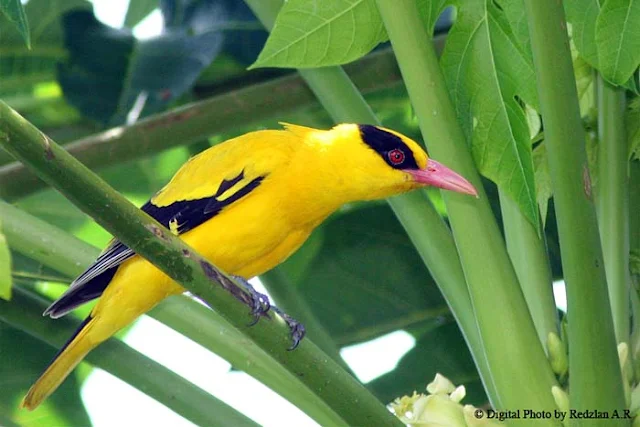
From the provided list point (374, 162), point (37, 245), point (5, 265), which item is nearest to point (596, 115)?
point (374, 162)

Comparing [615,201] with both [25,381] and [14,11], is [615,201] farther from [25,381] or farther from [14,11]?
[25,381]

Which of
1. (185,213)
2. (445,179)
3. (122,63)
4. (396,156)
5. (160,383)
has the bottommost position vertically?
(160,383)

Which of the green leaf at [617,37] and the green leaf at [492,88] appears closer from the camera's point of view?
the green leaf at [617,37]

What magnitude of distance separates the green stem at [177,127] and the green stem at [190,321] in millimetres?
489

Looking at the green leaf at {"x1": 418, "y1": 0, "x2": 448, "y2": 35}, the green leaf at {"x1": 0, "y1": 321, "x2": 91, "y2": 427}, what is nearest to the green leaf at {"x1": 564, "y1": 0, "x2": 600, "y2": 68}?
the green leaf at {"x1": 418, "y1": 0, "x2": 448, "y2": 35}

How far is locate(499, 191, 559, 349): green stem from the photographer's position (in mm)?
Answer: 2395

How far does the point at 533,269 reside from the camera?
2.44 meters

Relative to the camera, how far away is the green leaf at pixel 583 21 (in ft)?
7.78

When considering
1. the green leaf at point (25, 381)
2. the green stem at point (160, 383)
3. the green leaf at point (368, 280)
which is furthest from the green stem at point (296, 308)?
the green leaf at point (25, 381)

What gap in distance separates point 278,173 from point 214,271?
3.46ft

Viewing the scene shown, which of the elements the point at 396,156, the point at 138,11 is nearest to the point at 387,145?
the point at 396,156

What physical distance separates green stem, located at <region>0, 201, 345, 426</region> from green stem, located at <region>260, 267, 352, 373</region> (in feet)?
0.80

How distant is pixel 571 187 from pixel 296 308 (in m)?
1.15

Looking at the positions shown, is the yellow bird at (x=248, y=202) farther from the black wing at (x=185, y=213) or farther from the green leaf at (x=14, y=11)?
the green leaf at (x=14, y=11)
